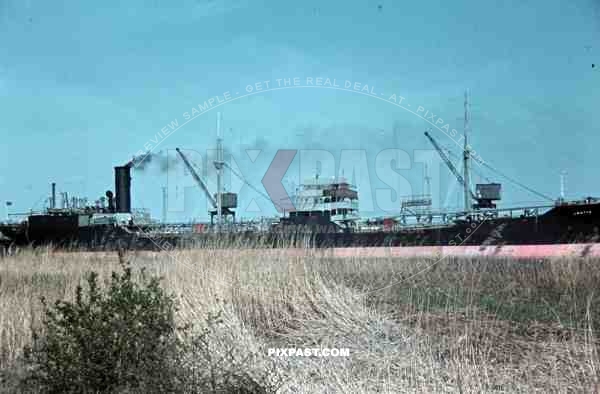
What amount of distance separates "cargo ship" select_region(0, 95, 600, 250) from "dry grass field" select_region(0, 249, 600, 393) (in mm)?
6833

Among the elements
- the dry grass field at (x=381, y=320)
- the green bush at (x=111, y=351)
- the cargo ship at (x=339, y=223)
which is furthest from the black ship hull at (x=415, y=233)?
the green bush at (x=111, y=351)

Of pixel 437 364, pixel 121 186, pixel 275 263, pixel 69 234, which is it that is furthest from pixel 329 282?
pixel 121 186

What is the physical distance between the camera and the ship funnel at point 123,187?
29766 mm

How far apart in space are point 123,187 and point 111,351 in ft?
93.6

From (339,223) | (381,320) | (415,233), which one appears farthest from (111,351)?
(339,223)

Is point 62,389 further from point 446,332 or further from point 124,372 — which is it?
point 446,332

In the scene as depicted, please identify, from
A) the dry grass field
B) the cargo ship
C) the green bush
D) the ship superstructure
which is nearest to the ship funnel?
the cargo ship

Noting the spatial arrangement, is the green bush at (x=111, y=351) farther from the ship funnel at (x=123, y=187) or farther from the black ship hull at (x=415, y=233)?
the ship funnel at (x=123, y=187)

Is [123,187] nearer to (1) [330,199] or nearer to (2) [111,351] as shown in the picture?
(1) [330,199]

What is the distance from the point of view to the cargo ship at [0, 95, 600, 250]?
1936 centimetres

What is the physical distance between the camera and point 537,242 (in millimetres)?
19828

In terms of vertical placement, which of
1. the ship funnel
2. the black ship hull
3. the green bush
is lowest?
the black ship hull

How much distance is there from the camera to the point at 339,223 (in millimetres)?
27703

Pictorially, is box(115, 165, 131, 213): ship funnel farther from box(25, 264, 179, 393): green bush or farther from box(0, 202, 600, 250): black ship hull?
box(25, 264, 179, 393): green bush
